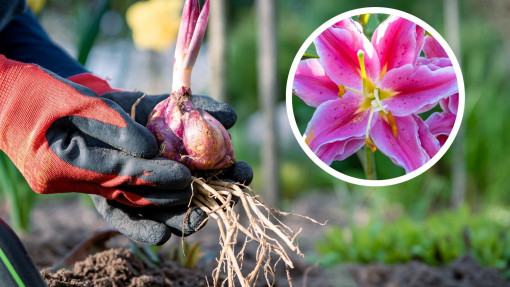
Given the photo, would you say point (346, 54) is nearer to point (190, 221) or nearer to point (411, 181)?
point (190, 221)

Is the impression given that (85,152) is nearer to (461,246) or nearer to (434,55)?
(434,55)

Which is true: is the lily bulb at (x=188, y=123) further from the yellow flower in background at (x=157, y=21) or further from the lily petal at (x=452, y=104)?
the yellow flower in background at (x=157, y=21)

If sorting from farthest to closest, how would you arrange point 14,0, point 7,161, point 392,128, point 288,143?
point 288,143
point 7,161
point 14,0
point 392,128

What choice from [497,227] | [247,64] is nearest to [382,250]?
[497,227]

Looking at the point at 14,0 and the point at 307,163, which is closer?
the point at 14,0

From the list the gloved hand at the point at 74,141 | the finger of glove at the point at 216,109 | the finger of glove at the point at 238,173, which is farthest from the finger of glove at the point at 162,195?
the finger of glove at the point at 216,109
